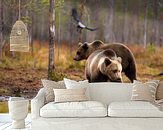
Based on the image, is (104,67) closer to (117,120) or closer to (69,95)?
(69,95)

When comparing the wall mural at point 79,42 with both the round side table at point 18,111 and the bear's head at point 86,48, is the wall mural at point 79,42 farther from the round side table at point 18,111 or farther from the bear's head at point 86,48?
the round side table at point 18,111

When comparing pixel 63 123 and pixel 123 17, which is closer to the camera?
pixel 63 123

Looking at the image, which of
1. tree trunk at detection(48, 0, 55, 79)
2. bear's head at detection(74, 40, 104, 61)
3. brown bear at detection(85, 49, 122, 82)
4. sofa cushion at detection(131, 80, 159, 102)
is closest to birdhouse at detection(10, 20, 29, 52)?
tree trunk at detection(48, 0, 55, 79)

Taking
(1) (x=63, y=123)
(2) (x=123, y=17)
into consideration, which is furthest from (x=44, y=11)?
(1) (x=63, y=123)

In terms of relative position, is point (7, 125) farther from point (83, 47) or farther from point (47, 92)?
point (83, 47)

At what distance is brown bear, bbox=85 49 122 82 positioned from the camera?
18.8 feet

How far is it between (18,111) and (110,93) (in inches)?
53.1

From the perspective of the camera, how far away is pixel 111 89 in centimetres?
511

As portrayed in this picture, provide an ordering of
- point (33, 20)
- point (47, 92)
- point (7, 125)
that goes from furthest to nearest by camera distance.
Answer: point (33, 20)
point (7, 125)
point (47, 92)

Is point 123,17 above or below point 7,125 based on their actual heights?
above

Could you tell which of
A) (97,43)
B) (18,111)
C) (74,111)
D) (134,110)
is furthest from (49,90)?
(97,43)

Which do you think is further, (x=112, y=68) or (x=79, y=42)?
(x=79, y=42)

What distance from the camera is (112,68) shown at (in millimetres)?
5738

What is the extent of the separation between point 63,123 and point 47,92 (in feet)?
2.30
